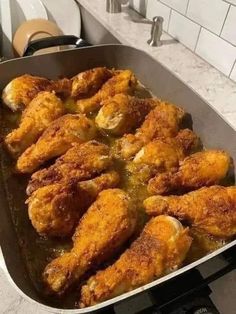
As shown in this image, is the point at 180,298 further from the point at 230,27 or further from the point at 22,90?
the point at 230,27

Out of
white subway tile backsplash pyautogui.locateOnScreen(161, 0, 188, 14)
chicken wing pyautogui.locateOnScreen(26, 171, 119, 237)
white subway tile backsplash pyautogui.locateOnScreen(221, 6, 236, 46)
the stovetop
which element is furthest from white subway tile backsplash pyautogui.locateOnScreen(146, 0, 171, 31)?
the stovetop

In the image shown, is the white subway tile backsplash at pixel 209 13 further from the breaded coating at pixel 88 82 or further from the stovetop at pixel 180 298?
the stovetop at pixel 180 298

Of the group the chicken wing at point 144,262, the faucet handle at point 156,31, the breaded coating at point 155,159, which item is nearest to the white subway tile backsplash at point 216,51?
the faucet handle at point 156,31

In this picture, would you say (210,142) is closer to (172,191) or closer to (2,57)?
(172,191)

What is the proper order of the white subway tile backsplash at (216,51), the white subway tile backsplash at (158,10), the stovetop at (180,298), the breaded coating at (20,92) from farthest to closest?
the white subway tile backsplash at (158,10), the white subway tile backsplash at (216,51), the breaded coating at (20,92), the stovetop at (180,298)

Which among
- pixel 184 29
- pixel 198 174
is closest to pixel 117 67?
pixel 184 29

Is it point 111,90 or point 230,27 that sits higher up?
point 230,27

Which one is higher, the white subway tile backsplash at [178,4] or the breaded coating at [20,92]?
the white subway tile backsplash at [178,4]
